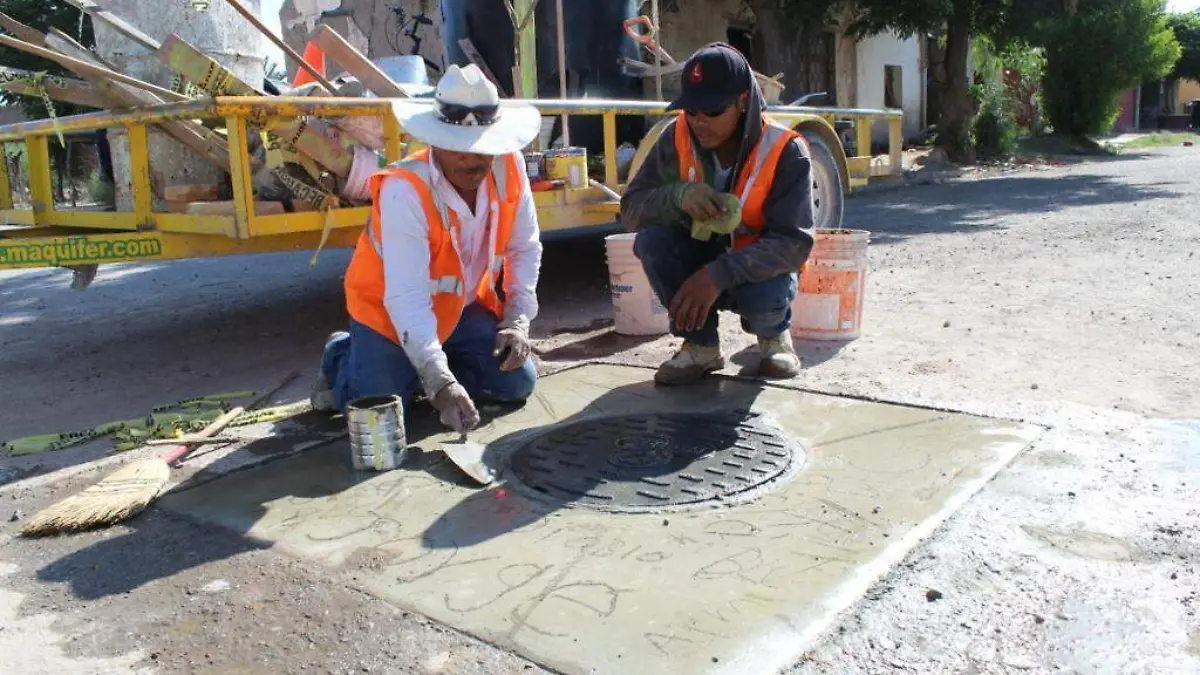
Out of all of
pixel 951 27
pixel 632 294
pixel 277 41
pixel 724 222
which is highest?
pixel 951 27

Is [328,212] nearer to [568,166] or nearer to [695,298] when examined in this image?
[568,166]

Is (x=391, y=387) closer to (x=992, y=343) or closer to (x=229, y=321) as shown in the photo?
(x=992, y=343)

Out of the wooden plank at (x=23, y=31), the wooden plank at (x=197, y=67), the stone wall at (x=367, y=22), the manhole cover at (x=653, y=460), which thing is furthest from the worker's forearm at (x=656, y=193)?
the stone wall at (x=367, y=22)

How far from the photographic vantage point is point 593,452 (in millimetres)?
3055

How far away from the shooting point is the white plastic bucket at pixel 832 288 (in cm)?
439

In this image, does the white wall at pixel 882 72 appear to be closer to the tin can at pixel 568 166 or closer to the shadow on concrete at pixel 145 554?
the tin can at pixel 568 166

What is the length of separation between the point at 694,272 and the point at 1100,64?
21.9 meters

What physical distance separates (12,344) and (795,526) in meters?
5.09

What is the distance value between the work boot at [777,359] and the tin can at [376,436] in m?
1.57

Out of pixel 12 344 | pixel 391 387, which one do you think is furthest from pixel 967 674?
pixel 12 344

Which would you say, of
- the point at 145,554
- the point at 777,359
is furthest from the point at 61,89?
the point at 777,359

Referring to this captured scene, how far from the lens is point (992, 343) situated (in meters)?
4.28

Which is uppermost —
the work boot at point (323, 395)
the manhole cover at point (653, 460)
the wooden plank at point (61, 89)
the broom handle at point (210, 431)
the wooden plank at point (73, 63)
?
the wooden plank at point (73, 63)

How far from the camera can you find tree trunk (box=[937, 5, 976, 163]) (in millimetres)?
15750
